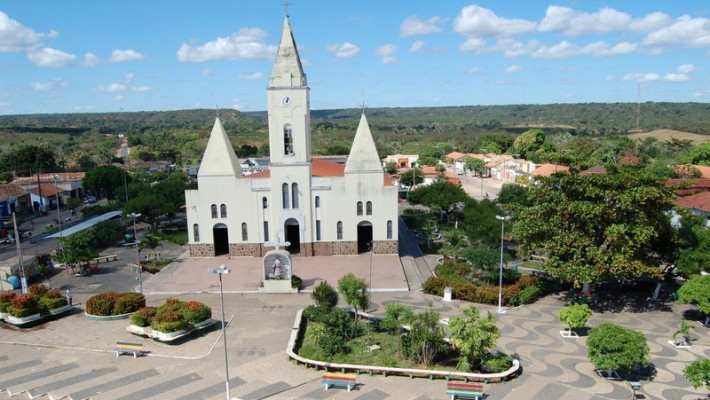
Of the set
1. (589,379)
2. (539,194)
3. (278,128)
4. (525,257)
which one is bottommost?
(589,379)

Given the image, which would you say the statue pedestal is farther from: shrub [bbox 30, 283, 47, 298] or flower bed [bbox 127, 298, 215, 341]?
shrub [bbox 30, 283, 47, 298]

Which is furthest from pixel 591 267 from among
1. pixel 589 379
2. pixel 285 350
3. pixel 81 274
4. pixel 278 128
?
pixel 81 274

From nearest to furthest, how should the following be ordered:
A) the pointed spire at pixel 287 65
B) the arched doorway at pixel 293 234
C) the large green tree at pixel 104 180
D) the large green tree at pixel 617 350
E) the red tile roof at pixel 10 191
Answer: the large green tree at pixel 617 350
the pointed spire at pixel 287 65
the arched doorway at pixel 293 234
the red tile roof at pixel 10 191
the large green tree at pixel 104 180

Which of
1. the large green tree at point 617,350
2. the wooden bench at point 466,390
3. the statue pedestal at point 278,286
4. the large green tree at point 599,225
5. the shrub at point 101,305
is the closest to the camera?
the wooden bench at point 466,390

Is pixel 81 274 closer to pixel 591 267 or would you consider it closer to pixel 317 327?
pixel 317 327

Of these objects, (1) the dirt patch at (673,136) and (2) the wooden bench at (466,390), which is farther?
(1) the dirt patch at (673,136)

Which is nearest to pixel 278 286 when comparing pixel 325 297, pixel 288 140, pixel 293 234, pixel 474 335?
pixel 325 297

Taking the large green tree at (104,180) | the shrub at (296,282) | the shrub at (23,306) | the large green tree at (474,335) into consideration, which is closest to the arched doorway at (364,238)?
the shrub at (296,282)

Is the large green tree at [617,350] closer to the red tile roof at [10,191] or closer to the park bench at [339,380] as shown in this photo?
the park bench at [339,380]
